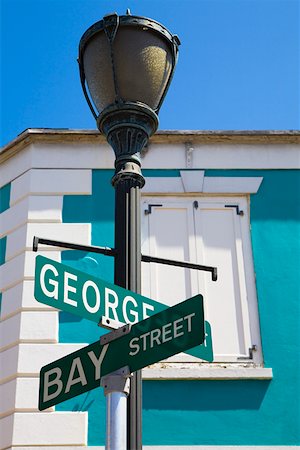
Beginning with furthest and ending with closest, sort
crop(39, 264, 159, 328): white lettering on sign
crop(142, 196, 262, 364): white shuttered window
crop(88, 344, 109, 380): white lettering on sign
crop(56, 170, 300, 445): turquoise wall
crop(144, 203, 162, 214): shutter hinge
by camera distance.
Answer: crop(144, 203, 162, 214): shutter hinge → crop(142, 196, 262, 364): white shuttered window → crop(56, 170, 300, 445): turquoise wall → crop(39, 264, 159, 328): white lettering on sign → crop(88, 344, 109, 380): white lettering on sign

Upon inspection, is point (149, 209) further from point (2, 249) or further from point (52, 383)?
point (52, 383)

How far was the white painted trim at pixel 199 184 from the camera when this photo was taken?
887cm

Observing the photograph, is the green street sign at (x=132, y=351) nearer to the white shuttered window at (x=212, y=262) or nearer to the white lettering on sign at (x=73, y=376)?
the white lettering on sign at (x=73, y=376)

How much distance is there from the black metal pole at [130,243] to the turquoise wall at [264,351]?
3.33m

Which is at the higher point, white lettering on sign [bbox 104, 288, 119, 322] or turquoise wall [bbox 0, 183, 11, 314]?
turquoise wall [bbox 0, 183, 11, 314]

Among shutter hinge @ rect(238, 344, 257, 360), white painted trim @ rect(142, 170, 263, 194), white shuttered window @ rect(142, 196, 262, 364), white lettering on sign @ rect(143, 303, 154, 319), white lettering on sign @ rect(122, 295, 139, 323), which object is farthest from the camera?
white painted trim @ rect(142, 170, 263, 194)

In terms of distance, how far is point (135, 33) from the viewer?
4629mm

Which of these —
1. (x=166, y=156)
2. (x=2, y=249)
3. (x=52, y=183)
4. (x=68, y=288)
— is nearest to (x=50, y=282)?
(x=68, y=288)

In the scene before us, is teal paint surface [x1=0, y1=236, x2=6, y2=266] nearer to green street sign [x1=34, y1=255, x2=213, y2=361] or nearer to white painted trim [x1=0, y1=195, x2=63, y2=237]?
white painted trim [x1=0, y1=195, x2=63, y2=237]

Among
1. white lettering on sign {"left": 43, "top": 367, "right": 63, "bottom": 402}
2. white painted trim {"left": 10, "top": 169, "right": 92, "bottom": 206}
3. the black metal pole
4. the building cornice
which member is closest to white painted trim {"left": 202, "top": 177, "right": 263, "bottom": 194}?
the building cornice

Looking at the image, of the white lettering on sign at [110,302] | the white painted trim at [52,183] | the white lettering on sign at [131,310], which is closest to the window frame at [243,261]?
the white painted trim at [52,183]

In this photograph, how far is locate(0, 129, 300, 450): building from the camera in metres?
7.30

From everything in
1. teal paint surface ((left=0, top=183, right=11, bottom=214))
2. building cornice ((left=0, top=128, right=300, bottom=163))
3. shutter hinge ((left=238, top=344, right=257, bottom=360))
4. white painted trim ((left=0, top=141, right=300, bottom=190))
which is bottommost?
shutter hinge ((left=238, top=344, right=257, bottom=360))

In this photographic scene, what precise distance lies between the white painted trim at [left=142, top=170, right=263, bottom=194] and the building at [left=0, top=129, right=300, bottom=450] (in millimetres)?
16
